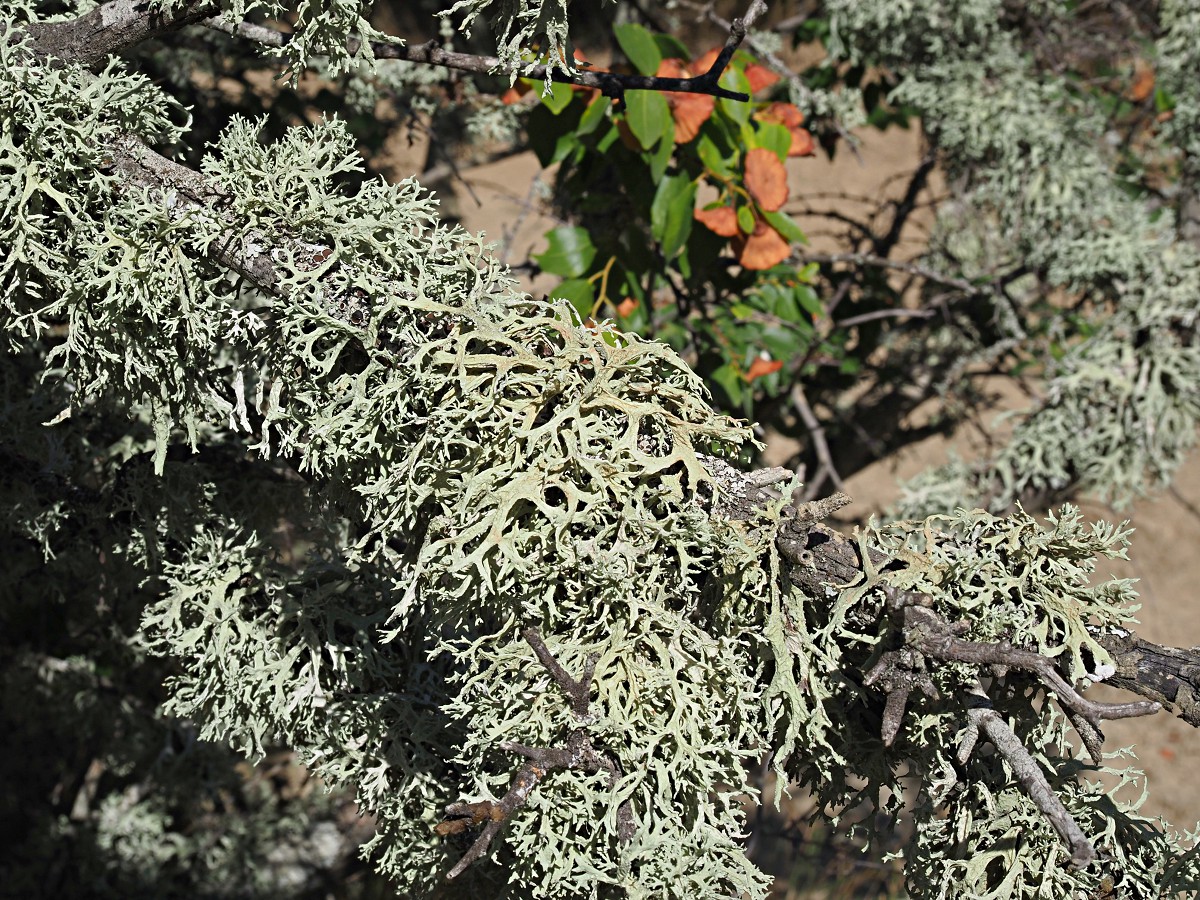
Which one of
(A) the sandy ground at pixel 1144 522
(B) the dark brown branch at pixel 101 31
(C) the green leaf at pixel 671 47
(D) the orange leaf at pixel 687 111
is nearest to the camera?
(B) the dark brown branch at pixel 101 31

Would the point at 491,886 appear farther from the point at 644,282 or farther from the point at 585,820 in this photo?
the point at 644,282

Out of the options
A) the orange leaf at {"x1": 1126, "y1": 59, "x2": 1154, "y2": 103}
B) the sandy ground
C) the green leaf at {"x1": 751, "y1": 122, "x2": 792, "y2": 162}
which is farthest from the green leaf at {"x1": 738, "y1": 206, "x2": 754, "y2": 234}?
the sandy ground

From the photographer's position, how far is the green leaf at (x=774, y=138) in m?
1.61

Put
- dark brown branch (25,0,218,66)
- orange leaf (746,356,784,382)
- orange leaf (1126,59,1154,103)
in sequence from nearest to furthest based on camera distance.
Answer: dark brown branch (25,0,218,66) → orange leaf (746,356,784,382) → orange leaf (1126,59,1154,103)

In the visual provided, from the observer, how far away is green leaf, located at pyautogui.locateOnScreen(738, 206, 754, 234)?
156 centimetres

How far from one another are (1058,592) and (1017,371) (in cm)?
176

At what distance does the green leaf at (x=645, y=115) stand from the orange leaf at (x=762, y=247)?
25cm

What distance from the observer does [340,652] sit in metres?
1.01

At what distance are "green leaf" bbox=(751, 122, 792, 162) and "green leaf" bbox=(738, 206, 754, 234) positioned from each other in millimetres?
119

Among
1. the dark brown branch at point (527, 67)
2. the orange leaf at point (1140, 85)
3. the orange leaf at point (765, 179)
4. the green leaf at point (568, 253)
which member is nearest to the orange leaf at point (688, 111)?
the orange leaf at point (765, 179)

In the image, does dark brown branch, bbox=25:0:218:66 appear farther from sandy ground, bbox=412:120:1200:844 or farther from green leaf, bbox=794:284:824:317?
sandy ground, bbox=412:120:1200:844

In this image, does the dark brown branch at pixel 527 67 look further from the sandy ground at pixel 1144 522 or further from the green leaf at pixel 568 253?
the sandy ground at pixel 1144 522

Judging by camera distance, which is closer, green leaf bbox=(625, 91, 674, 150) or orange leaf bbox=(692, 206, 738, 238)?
green leaf bbox=(625, 91, 674, 150)

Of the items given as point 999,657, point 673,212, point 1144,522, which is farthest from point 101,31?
point 1144,522
